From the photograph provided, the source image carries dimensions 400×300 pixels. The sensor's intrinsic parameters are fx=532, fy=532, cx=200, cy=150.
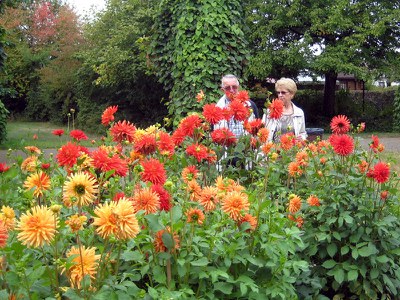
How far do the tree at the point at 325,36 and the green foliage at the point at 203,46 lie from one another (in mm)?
12784

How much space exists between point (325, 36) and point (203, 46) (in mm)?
15600

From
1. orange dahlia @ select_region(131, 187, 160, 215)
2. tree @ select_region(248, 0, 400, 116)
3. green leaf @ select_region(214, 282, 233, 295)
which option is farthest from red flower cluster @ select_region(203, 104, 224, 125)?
tree @ select_region(248, 0, 400, 116)

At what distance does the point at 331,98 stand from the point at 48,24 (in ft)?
58.2

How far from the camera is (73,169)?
198 cm

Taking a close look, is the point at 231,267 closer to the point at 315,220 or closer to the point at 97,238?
the point at 97,238

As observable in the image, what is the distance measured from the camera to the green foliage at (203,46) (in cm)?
632

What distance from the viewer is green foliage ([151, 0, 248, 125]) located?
632 centimetres

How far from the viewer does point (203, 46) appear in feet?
20.9

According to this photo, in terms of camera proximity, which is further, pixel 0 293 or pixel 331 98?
pixel 331 98

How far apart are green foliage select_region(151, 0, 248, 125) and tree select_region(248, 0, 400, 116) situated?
12.8 metres

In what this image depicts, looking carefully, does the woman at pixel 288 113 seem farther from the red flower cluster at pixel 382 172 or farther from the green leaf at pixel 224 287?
the green leaf at pixel 224 287

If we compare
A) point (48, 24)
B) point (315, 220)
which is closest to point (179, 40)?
point (315, 220)

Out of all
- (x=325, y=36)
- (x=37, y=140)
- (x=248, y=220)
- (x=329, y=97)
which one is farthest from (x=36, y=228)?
(x=329, y=97)

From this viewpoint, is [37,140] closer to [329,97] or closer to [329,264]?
[329,264]
